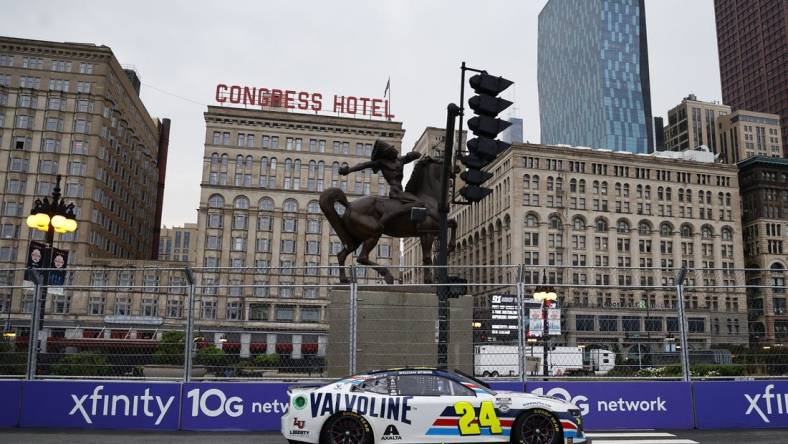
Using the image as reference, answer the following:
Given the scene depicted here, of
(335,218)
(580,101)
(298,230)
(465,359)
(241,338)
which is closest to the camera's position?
(241,338)

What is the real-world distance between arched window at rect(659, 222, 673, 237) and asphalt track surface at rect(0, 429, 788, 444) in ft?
319

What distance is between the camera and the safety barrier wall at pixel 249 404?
1147 cm

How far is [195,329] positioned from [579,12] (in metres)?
175

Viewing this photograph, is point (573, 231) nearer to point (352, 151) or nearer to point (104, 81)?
point (352, 151)

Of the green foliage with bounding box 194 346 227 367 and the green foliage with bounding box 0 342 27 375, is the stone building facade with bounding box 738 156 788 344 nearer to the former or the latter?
the green foliage with bounding box 194 346 227 367

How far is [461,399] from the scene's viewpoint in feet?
30.1

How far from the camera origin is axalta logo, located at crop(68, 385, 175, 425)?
1149 cm

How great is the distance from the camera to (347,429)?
9070 mm

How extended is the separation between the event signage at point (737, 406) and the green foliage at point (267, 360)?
7.86 metres

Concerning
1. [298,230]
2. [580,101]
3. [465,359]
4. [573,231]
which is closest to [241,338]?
[465,359]

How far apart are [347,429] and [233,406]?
332 centimetres

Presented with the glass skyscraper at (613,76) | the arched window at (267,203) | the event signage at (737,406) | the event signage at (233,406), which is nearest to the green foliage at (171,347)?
the event signage at (233,406)

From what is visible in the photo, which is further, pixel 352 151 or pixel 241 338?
pixel 352 151

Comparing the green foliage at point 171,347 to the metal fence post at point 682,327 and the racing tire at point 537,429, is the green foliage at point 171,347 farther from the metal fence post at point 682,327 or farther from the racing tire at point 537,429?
the metal fence post at point 682,327
